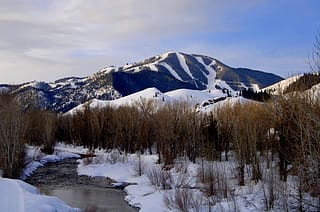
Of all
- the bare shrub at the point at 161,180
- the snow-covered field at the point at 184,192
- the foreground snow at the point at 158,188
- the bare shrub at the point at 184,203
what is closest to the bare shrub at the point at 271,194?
the snow-covered field at the point at 184,192

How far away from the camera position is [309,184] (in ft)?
47.1

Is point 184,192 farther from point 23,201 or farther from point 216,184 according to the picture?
point 23,201

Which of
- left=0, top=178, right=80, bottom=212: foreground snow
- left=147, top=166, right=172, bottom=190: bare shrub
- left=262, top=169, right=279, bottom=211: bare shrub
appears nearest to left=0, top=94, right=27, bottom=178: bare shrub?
left=0, top=178, right=80, bottom=212: foreground snow

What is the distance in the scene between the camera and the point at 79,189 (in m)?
27.4

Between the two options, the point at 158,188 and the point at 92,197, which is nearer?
the point at 92,197

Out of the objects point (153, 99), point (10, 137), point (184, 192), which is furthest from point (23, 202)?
point (153, 99)

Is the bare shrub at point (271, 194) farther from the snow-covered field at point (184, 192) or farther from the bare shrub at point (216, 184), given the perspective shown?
the bare shrub at point (216, 184)

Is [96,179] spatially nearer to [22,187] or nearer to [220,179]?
[22,187]

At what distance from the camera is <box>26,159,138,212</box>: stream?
21.8 meters

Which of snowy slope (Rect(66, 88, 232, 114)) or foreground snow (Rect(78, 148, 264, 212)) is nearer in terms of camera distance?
foreground snow (Rect(78, 148, 264, 212))

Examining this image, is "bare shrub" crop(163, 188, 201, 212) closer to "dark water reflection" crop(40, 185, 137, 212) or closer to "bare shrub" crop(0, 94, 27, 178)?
"dark water reflection" crop(40, 185, 137, 212)

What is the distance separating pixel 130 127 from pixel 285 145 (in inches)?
1272

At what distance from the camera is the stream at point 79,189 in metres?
21.8

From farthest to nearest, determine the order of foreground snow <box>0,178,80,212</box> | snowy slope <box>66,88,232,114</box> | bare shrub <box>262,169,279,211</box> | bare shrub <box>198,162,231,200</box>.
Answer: snowy slope <box>66,88,232,114</box>
bare shrub <box>198,162,231,200</box>
bare shrub <box>262,169,279,211</box>
foreground snow <box>0,178,80,212</box>
